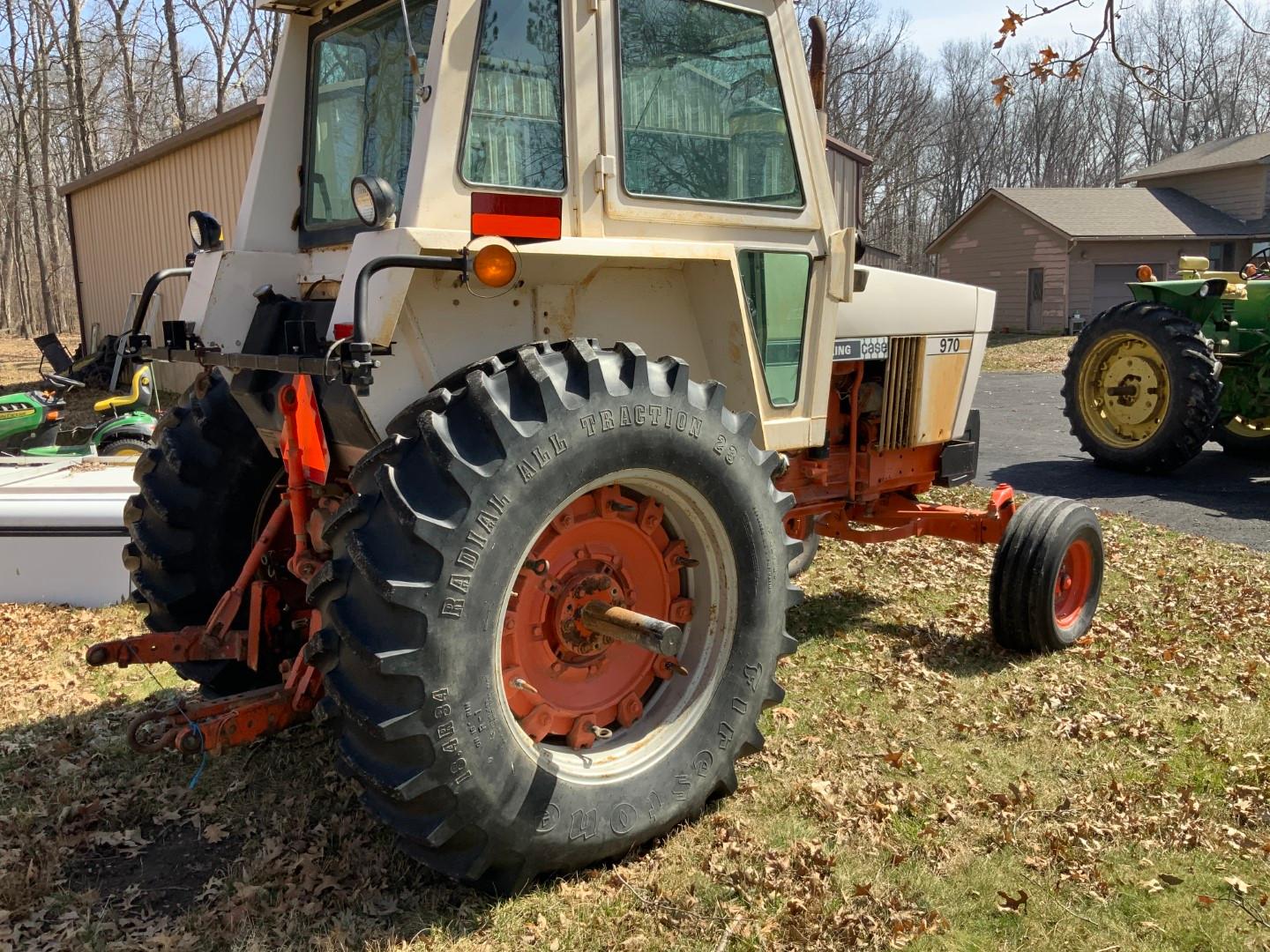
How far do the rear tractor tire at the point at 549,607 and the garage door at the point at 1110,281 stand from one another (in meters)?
27.7

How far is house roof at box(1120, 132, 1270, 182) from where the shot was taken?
28700 millimetres

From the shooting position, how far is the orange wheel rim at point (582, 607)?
10.5ft

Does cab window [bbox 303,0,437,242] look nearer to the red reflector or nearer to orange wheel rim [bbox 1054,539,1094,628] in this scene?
the red reflector

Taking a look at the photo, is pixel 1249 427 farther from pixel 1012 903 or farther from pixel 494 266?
pixel 494 266

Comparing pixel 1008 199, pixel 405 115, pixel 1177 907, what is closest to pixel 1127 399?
pixel 1177 907

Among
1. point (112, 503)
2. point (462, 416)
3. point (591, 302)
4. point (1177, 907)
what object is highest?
point (591, 302)

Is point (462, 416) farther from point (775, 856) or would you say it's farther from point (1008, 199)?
point (1008, 199)

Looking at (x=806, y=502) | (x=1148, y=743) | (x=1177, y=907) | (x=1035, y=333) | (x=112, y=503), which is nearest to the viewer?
(x=1177, y=907)

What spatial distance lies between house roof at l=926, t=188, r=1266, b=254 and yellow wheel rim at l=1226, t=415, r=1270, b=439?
18.4 m

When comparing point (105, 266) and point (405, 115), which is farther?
point (105, 266)

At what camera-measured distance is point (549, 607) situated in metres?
3.26

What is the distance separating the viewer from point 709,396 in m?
3.28

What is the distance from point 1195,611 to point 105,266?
18.2m

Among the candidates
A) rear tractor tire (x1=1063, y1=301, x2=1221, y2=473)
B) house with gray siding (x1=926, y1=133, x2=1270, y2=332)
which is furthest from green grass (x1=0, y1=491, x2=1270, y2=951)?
house with gray siding (x1=926, y1=133, x2=1270, y2=332)
